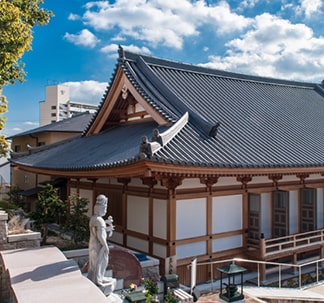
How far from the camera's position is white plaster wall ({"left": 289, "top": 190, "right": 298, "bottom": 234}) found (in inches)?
512

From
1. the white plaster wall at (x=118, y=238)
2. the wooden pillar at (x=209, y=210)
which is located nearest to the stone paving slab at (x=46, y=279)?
the white plaster wall at (x=118, y=238)

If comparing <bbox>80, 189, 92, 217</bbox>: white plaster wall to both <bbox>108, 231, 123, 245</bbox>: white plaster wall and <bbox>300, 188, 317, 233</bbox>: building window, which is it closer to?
<bbox>108, 231, 123, 245</bbox>: white plaster wall

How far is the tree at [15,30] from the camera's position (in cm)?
996

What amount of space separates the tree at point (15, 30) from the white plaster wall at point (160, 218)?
20.5 feet

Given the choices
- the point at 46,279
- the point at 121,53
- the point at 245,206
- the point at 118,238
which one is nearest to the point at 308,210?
the point at 245,206

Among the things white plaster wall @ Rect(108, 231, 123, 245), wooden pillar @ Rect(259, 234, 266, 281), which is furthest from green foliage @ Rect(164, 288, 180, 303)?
white plaster wall @ Rect(108, 231, 123, 245)

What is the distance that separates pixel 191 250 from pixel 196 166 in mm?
3134

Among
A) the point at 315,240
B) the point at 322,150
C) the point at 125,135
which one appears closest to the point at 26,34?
the point at 125,135

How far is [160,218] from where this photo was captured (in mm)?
10281

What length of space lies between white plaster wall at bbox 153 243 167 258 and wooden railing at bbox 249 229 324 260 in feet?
10.0

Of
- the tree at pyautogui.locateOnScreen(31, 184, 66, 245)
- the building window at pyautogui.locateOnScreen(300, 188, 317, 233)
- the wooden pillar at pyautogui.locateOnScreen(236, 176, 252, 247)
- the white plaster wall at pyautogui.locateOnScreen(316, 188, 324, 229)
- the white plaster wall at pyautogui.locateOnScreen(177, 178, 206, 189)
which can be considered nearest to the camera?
the white plaster wall at pyautogui.locateOnScreen(177, 178, 206, 189)

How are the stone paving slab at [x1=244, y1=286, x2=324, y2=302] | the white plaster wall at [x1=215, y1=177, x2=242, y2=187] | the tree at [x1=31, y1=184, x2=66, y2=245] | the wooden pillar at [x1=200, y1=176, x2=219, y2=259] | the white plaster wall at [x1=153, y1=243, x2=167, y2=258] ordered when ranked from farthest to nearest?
1. the white plaster wall at [x1=215, y1=177, x2=242, y2=187]
2. the wooden pillar at [x1=200, y1=176, x2=219, y2=259]
3. the tree at [x1=31, y1=184, x2=66, y2=245]
4. the white plaster wall at [x1=153, y1=243, x2=167, y2=258]
5. the stone paving slab at [x1=244, y1=286, x2=324, y2=302]

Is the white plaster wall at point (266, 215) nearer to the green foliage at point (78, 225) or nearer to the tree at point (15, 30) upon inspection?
Answer: the green foliage at point (78, 225)

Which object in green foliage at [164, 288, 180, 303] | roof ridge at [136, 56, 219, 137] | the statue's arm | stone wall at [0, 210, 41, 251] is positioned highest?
roof ridge at [136, 56, 219, 137]
